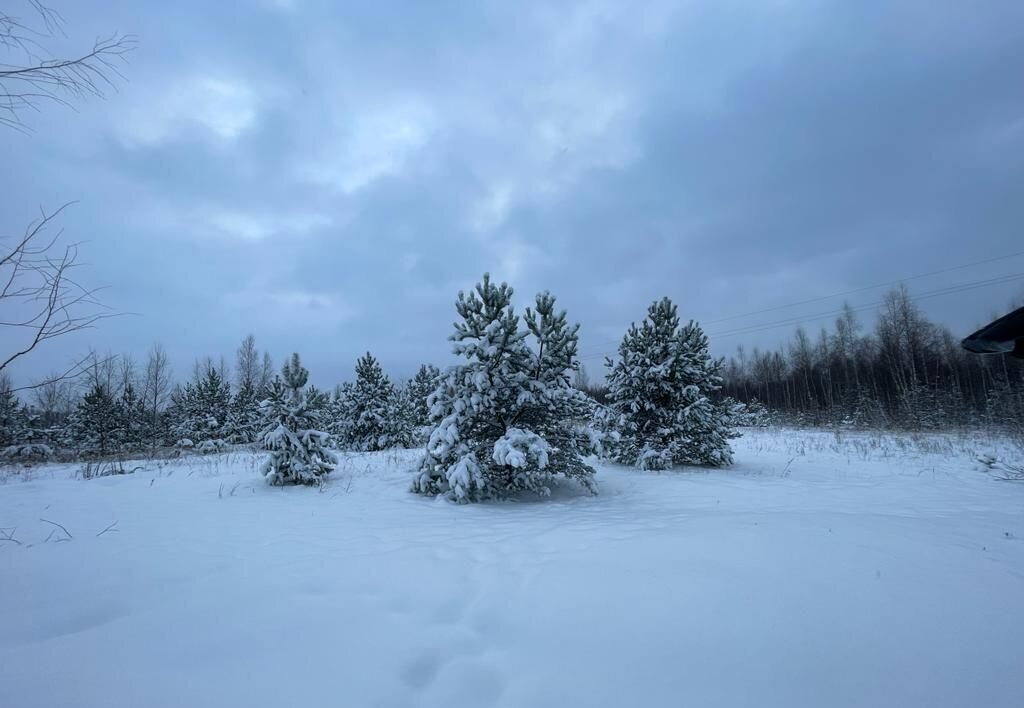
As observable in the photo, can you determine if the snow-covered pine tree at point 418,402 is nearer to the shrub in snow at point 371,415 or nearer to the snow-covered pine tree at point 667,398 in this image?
the shrub in snow at point 371,415

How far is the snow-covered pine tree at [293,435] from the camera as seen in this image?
26.6 ft

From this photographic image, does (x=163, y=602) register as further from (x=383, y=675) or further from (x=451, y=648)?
(x=451, y=648)

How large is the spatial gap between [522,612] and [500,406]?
4.69m

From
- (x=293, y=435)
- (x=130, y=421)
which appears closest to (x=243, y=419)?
(x=130, y=421)

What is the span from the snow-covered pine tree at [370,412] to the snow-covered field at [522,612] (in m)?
13.6

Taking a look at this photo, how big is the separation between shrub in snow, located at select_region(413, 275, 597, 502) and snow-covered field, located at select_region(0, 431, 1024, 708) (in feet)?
6.46

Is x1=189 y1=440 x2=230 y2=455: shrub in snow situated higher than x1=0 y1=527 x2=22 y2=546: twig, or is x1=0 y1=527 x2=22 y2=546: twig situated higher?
x1=0 y1=527 x2=22 y2=546: twig

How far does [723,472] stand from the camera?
8.98 metres

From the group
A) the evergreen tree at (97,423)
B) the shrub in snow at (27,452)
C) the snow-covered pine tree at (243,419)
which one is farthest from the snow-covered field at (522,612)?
the snow-covered pine tree at (243,419)

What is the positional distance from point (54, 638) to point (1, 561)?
2.09m

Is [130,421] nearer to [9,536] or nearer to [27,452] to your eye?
[27,452]

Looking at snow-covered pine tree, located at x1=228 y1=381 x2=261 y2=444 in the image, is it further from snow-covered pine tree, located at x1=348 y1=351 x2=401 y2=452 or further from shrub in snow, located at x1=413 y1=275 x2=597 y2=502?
shrub in snow, located at x1=413 y1=275 x2=597 y2=502

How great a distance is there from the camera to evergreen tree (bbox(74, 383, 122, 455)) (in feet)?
73.6

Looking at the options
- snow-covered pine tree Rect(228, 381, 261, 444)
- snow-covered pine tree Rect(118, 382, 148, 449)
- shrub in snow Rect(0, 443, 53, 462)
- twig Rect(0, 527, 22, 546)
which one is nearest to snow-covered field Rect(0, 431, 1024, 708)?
twig Rect(0, 527, 22, 546)
